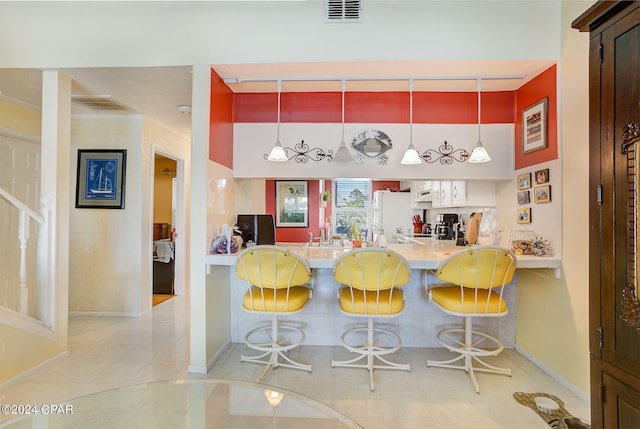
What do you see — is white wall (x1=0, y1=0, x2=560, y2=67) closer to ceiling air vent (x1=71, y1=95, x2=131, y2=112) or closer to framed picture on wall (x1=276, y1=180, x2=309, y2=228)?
ceiling air vent (x1=71, y1=95, x2=131, y2=112)

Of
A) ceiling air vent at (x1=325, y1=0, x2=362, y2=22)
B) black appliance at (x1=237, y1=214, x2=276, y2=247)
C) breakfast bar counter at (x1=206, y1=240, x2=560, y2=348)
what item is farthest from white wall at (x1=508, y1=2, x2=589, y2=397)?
black appliance at (x1=237, y1=214, x2=276, y2=247)

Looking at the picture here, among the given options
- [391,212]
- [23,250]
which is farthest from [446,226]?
[23,250]

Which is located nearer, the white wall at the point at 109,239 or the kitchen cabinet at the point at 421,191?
the kitchen cabinet at the point at 421,191

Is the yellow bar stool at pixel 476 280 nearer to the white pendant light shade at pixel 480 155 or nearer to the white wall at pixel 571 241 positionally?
the white wall at pixel 571 241

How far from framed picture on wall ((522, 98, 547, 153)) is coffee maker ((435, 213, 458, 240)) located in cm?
100

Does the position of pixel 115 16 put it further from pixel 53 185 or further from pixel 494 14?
pixel 494 14

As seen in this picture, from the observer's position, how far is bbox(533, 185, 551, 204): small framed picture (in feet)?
7.95

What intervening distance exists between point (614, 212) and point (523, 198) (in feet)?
5.61

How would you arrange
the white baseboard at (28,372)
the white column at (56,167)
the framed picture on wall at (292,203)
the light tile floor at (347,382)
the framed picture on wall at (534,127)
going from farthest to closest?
the framed picture on wall at (292,203)
the white column at (56,167)
the framed picture on wall at (534,127)
the white baseboard at (28,372)
the light tile floor at (347,382)

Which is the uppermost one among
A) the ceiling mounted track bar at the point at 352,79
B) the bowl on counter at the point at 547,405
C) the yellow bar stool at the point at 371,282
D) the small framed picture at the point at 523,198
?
the ceiling mounted track bar at the point at 352,79

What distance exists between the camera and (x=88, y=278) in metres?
3.83

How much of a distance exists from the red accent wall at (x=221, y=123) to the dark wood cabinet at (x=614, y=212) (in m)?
2.31

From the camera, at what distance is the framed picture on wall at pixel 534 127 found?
2488mm

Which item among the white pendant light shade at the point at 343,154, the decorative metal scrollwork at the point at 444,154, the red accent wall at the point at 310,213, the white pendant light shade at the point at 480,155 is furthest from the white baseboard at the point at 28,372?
the white pendant light shade at the point at 480,155
